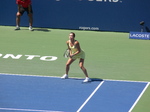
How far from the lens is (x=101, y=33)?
30.3 metres

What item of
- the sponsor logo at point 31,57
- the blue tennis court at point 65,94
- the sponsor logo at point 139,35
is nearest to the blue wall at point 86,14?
the sponsor logo at point 139,35

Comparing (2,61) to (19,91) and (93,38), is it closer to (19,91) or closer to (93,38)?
(19,91)

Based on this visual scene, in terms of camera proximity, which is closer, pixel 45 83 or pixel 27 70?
pixel 45 83

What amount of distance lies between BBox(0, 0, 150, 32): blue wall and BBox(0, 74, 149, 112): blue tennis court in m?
8.16

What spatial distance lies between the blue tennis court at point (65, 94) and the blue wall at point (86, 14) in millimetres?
8158

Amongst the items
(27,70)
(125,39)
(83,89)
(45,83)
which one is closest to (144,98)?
(83,89)

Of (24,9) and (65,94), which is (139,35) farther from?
(65,94)

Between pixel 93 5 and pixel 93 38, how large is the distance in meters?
1.84

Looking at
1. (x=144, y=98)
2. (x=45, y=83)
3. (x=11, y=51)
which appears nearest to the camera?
(x=144, y=98)

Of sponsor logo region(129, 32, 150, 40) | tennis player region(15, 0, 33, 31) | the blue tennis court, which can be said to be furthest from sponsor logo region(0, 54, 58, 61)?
→ sponsor logo region(129, 32, 150, 40)

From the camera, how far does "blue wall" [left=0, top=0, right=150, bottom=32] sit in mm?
29609

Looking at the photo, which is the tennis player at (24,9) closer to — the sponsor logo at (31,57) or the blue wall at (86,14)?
the blue wall at (86,14)

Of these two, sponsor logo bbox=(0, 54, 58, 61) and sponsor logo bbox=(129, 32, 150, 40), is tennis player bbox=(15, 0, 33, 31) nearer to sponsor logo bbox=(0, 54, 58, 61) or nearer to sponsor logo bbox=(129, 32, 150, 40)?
sponsor logo bbox=(0, 54, 58, 61)

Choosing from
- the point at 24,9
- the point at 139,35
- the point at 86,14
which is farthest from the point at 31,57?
the point at 139,35
